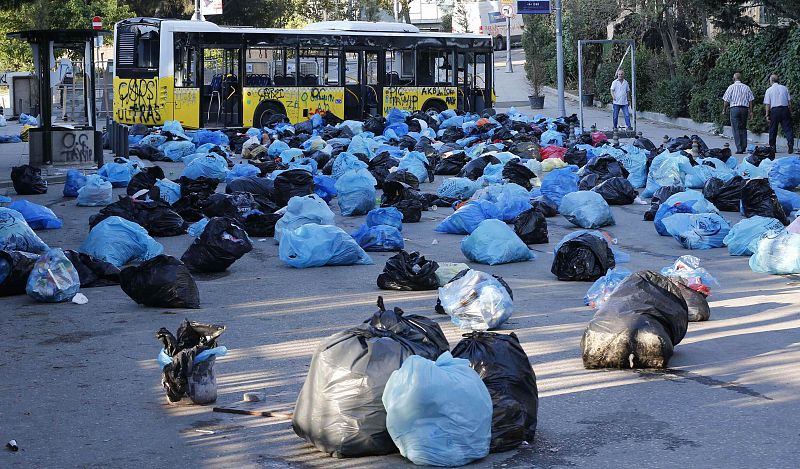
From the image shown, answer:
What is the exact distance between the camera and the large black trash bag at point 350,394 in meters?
4.66

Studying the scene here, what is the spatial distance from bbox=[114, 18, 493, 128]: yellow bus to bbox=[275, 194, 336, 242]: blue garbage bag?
16689 mm

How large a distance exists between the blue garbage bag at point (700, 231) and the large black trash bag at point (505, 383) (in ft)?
20.3

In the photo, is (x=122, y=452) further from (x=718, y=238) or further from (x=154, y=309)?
(x=718, y=238)

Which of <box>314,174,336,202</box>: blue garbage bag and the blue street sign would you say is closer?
<box>314,174,336,202</box>: blue garbage bag

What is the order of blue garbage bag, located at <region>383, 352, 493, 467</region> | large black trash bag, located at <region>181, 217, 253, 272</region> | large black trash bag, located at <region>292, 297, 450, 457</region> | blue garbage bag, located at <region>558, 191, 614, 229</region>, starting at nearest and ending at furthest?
blue garbage bag, located at <region>383, 352, 493, 467</region>, large black trash bag, located at <region>292, 297, 450, 457</region>, large black trash bag, located at <region>181, 217, 253, 272</region>, blue garbage bag, located at <region>558, 191, 614, 229</region>

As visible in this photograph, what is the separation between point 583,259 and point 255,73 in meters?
20.6

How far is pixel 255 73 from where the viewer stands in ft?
93.5

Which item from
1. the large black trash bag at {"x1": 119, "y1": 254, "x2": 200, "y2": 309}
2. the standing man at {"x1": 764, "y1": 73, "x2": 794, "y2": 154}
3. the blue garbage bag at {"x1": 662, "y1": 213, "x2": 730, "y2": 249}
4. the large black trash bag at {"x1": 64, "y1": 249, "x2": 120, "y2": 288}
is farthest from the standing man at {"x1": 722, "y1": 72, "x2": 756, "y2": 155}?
the large black trash bag at {"x1": 119, "y1": 254, "x2": 200, "y2": 309}

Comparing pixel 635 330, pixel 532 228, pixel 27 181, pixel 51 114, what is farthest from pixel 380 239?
pixel 51 114

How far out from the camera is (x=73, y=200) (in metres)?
15.7

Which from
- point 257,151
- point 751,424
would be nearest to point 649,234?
point 751,424

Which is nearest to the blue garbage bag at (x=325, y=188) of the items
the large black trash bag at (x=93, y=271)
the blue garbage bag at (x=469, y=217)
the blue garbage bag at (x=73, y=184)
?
the blue garbage bag at (x=469, y=217)

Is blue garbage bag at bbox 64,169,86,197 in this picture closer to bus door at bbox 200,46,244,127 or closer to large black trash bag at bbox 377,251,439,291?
large black trash bag at bbox 377,251,439,291

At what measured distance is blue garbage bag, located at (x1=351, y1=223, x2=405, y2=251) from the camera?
11.1m
